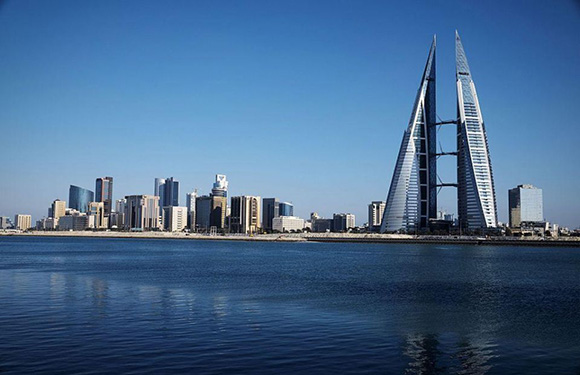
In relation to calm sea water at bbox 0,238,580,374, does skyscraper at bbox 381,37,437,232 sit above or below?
above

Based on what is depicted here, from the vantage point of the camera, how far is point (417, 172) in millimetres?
167500

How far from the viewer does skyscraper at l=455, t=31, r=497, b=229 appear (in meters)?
153

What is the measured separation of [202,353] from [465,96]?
15766cm

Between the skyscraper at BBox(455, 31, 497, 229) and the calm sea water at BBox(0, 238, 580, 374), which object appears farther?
the skyscraper at BBox(455, 31, 497, 229)

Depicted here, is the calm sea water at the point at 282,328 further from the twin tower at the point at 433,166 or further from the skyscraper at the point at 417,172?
the skyscraper at the point at 417,172

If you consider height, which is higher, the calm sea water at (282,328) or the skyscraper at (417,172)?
the skyscraper at (417,172)

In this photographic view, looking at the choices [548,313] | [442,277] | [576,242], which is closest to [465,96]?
[576,242]

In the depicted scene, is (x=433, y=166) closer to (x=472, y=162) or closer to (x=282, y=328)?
(x=472, y=162)

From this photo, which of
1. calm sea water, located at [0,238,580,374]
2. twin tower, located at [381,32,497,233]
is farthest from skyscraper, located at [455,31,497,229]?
calm sea water, located at [0,238,580,374]

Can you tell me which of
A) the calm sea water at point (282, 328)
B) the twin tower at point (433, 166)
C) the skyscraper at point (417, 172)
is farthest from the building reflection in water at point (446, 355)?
the skyscraper at point (417, 172)

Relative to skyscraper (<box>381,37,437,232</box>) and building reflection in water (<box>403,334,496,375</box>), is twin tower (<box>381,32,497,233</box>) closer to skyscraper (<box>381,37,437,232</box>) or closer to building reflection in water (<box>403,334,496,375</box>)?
skyscraper (<box>381,37,437,232</box>)

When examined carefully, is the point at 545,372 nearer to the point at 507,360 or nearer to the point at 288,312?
the point at 507,360

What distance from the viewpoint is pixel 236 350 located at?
16188 mm

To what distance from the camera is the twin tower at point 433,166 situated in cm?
15412
